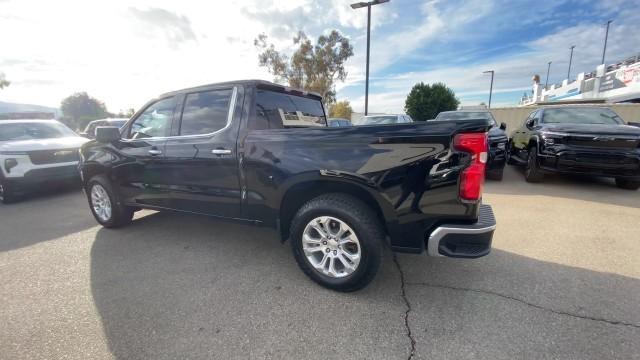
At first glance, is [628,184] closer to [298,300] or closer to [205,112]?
[298,300]

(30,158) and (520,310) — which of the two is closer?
(520,310)

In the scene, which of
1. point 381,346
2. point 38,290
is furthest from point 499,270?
point 38,290

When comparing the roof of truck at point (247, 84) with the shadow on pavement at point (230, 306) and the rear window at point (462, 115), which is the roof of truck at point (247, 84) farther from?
the rear window at point (462, 115)

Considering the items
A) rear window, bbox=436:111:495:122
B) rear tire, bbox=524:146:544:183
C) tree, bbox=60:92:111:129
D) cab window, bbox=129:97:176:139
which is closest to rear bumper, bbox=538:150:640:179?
rear tire, bbox=524:146:544:183

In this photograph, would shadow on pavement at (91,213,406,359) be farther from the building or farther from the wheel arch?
the building

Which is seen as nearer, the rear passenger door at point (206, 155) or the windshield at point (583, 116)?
the rear passenger door at point (206, 155)

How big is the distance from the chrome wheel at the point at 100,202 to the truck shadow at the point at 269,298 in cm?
72

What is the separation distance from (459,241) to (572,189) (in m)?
5.28

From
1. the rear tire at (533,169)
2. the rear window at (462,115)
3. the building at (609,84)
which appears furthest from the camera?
the building at (609,84)

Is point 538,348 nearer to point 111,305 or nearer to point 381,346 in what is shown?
point 381,346

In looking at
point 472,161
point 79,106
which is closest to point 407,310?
point 472,161

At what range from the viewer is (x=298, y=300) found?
7.93 ft

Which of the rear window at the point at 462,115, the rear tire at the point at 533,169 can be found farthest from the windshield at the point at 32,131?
the rear tire at the point at 533,169

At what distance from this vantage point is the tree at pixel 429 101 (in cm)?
2316
